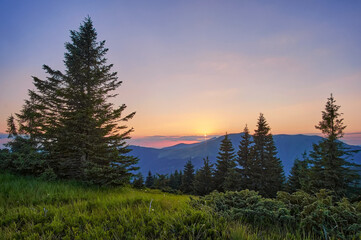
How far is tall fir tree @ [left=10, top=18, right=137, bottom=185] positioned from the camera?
927cm

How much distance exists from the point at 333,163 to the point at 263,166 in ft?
35.1

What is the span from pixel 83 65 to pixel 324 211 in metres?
14.3

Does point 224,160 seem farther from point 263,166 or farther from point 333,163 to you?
point 333,163

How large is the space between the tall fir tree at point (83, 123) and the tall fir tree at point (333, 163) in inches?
874

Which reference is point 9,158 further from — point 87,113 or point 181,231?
point 181,231

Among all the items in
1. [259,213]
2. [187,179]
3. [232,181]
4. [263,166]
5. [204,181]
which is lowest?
[187,179]

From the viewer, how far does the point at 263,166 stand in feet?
95.7

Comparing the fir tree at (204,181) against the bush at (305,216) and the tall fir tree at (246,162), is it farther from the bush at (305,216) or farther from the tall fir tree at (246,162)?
the bush at (305,216)

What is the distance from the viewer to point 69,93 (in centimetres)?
1008

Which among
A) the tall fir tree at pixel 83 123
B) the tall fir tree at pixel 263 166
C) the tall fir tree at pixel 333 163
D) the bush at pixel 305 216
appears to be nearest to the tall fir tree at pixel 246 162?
the tall fir tree at pixel 263 166

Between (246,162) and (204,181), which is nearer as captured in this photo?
(246,162)

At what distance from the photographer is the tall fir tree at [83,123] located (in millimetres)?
9273

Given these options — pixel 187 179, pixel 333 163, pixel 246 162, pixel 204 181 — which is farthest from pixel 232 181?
pixel 187 179

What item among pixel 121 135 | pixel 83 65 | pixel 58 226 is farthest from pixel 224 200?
pixel 83 65
